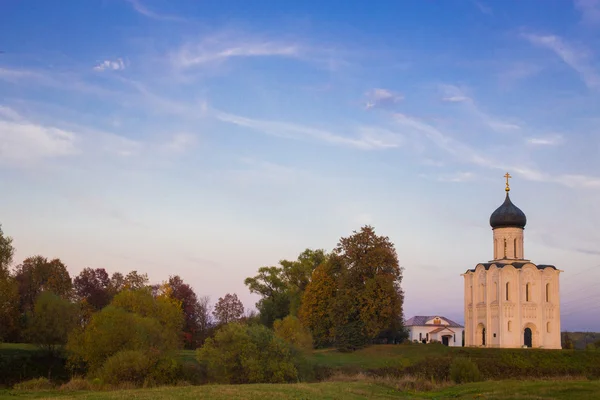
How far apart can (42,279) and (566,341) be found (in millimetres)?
57641

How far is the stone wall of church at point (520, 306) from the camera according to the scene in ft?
226

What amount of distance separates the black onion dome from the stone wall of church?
431cm

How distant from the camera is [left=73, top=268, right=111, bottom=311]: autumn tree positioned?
84.3 meters

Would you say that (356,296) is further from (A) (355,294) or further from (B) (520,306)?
(B) (520,306)

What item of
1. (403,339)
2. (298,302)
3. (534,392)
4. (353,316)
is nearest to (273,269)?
(298,302)

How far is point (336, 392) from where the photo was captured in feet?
102

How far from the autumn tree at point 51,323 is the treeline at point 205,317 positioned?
9 centimetres

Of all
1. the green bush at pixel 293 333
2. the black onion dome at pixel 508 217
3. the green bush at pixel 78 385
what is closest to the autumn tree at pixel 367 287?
the green bush at pixel 293 333

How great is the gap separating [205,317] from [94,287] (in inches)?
762

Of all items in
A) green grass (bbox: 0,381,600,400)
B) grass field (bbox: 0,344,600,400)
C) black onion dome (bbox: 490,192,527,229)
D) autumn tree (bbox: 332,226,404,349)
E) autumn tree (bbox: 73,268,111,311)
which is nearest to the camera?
green grass (bbox: 0,381,600,400)

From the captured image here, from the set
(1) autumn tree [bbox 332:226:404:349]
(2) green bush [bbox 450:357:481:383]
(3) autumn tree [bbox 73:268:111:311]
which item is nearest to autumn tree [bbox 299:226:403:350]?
(1) autumn tree [bbox 332:226:404:349]

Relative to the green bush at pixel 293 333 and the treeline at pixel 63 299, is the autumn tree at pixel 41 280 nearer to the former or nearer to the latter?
the treeline at pixel 63 299

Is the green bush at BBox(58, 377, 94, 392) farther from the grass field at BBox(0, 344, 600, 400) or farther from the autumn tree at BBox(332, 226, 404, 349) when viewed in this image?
the autumn tree at BBox(332, 226, 404, 349)

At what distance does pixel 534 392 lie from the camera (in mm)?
33406
